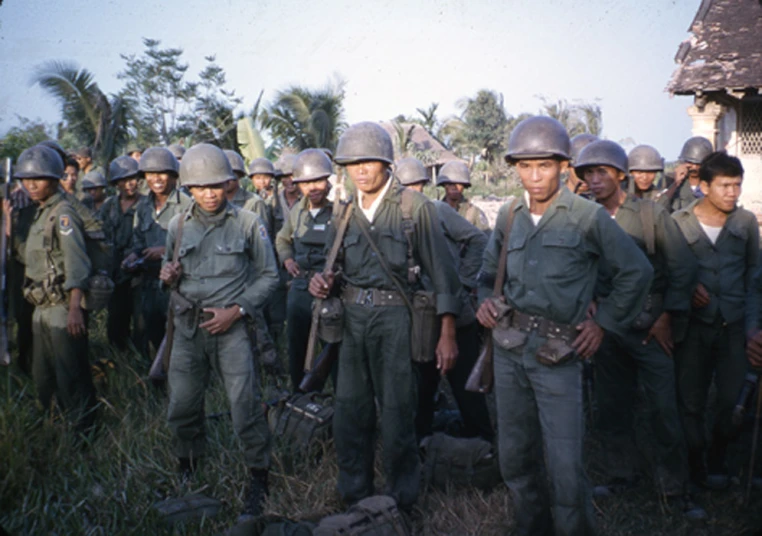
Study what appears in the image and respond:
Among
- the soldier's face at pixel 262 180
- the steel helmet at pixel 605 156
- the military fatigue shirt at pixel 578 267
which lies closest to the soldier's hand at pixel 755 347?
the military fatigue shirt at pixel 578 267

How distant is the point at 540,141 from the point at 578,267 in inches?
26.7

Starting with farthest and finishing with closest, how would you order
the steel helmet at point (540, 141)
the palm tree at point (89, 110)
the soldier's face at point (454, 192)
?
the palm tree at point (89, 110) < the soldier's face at point (454, 192) < the steel helmet at point (540, 141)

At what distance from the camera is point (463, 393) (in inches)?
194

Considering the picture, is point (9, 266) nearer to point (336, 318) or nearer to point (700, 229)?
point (336, 318)

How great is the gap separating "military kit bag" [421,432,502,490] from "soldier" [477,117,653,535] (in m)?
0.88

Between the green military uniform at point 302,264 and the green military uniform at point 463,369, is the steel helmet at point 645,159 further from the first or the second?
the green military uniform at point 302,264

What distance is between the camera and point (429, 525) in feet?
12.7

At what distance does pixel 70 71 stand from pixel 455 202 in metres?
10.8

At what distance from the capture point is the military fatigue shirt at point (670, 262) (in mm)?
4086

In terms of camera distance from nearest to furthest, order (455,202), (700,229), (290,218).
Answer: (700,229) → (290,218) → (455,202)

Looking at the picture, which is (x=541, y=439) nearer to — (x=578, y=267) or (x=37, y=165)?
(x=578, y=267)

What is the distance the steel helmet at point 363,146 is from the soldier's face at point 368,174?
5 centimetres

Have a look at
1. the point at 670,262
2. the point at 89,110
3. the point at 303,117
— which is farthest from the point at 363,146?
the point at 303,117

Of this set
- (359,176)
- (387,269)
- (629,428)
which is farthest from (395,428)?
(629,428)
